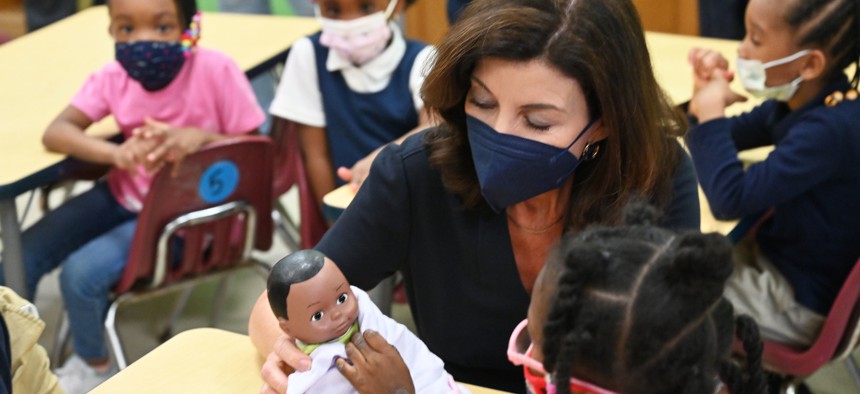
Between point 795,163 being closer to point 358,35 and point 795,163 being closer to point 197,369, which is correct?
point 358,35

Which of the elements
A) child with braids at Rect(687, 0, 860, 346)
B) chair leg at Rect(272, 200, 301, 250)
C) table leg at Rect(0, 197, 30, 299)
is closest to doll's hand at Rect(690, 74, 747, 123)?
child with braids at Rect(687, 0, 860, 346)

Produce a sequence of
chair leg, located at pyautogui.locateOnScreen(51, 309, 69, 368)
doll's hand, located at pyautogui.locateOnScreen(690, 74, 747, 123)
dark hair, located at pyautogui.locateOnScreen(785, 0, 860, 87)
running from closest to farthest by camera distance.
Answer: dark hair, located at pyautogui.locateOnScreen(785, 0, 860, 87)
doll's hand, located at pyautogui.locateOnScreen(690, 74, 747, 123)
chair leg, located at pyautogui.locateOnScreen(51, 309, 69, 368)

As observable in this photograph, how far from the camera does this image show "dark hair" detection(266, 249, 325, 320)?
1389 mm

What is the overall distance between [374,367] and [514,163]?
0.46m

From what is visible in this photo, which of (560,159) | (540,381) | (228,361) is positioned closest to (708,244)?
(540,381)

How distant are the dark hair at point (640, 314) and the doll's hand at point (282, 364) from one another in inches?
15.9

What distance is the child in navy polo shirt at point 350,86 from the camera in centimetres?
299

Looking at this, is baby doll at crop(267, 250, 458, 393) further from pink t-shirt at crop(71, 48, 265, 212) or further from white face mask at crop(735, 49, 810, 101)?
pink t-shirt at crop(71, 48, 265, 212)

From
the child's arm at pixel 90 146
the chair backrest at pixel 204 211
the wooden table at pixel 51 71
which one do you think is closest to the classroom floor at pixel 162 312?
the wooden table at pixel 51 71

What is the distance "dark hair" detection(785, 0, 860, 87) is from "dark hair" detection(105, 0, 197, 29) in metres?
1.69

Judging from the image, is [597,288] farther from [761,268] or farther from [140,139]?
[140,139]

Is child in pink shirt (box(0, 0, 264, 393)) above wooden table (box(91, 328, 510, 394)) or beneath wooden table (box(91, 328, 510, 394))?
beneath

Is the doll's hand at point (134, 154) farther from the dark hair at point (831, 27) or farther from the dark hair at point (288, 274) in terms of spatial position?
the dark hair at point (831, 27)

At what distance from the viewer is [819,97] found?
2.42 meters
